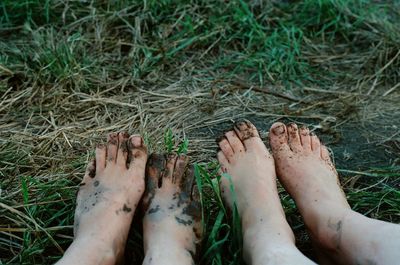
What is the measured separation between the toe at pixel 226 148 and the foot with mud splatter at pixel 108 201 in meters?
0.25

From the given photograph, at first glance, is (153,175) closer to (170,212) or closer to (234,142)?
(170,212)

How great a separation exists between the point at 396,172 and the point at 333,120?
0.43 m

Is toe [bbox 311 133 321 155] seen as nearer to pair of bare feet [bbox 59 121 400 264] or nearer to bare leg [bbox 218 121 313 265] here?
pair of bare feet [bbox 59 121 400 264]

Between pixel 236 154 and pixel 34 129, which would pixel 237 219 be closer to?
pixel 236 154

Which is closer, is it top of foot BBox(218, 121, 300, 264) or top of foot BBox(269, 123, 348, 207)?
top of foot BBox(218, 121, 300, 264)

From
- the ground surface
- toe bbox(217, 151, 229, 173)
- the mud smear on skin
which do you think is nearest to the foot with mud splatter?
the ground surface

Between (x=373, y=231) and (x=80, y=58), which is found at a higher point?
(x=373, y=231)

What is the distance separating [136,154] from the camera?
1874 mm

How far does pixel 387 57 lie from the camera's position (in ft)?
9.65

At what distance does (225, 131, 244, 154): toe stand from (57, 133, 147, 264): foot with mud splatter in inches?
11.0

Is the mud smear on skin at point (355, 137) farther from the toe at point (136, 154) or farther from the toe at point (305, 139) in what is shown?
the toe at point (136, 154)

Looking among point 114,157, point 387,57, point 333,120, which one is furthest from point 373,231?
point 387,57

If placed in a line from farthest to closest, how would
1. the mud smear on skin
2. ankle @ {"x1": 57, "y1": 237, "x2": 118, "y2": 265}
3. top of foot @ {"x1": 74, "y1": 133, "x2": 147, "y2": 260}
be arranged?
the mud smear on skin
top of foot @ {"x1": 74, "y1": 133, "x2": 147, "y2": 260}
ankle @ {"x1": 57, "y1": 237, "x2": 118, "y2": 265}

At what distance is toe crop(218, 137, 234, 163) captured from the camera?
1931 mm
